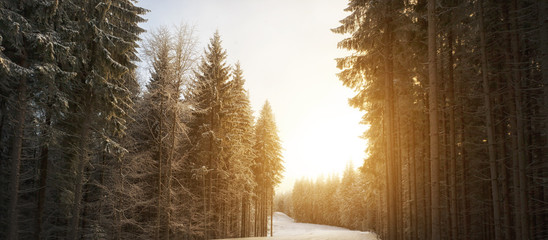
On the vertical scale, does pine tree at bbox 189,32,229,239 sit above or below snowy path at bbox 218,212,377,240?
above

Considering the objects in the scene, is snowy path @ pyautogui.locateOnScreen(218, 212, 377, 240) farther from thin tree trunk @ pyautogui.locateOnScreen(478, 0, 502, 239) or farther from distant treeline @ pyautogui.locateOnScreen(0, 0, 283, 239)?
thin tree trunk @ pyautogui.locateOnScreen(478, 0, 502, 239)

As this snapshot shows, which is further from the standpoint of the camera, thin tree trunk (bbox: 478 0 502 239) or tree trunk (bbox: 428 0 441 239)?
thin tree trunk (bbox: 478 0 502 239)

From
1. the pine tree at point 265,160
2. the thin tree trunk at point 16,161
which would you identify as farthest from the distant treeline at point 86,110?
the pine tree at point 265,160

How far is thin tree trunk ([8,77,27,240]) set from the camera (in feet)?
34.3

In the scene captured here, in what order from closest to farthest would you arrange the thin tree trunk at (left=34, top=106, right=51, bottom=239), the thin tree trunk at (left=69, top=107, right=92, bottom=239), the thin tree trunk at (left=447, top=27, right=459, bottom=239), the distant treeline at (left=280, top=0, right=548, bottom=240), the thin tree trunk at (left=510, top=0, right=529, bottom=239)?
the thin tree trunk at (left=510, top=0, right=529, bottom=239)
the distant treeline at (left=280, top=0, right=548, bottom=240)
the thin tree trunk at (left=447, top=27, right=459, bottom=239)
the thin tree trunk at (left=69, top=107, right=92, bottom=239)
the thin tree trunk at (left=34, top=106, right=51, bottom=239)

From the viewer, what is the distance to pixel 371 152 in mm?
19609

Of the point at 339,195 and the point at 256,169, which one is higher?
the point at 256,169

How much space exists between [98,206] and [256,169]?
21233 mm

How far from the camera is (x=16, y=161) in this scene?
35.2 feet

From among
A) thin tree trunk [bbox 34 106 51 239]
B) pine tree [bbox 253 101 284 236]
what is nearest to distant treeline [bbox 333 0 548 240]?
thin tree trunk [bbox 34 106 51 239]

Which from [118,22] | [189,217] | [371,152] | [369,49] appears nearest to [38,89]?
[118,22]

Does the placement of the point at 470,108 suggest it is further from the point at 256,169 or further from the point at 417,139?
the point at 256,169

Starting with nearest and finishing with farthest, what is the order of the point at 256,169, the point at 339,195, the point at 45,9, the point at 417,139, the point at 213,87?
the point at 45,9 → the point at 417,139 → the point at 213,87 → the point at 256,169 → the point at 339,195

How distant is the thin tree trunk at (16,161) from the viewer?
1047cm
